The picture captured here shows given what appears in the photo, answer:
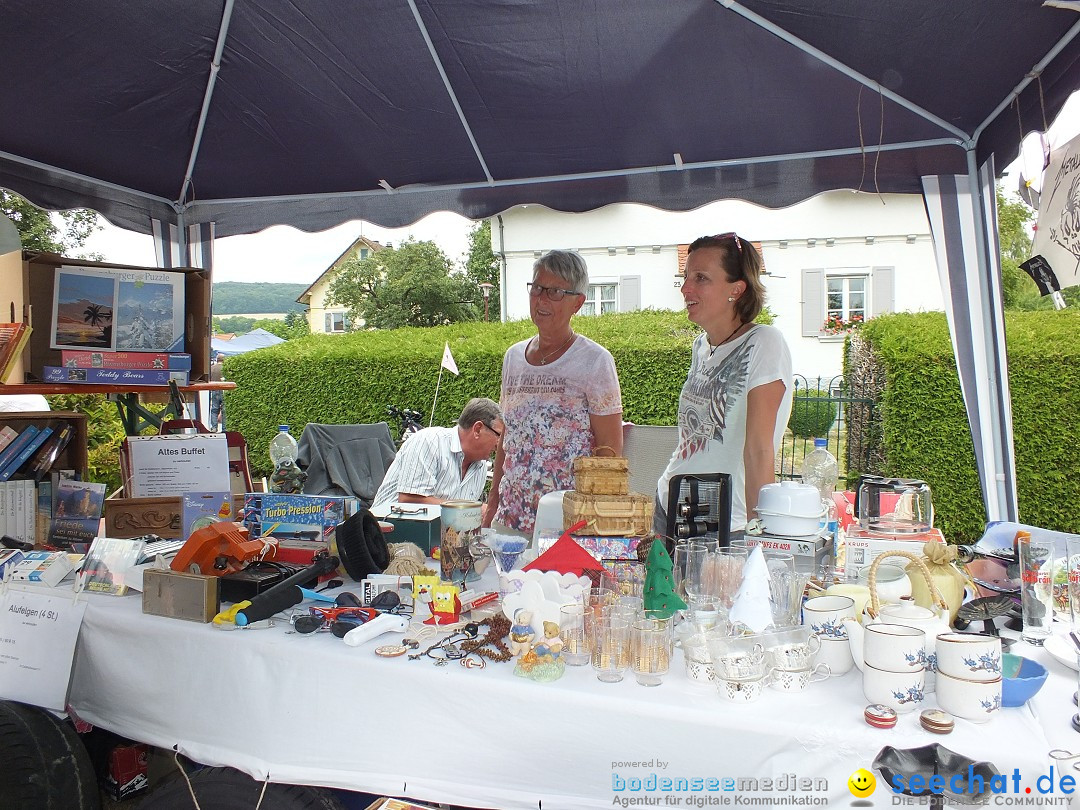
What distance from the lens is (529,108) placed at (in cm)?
308

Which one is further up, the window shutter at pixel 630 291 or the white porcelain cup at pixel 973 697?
the window shutter at pixel 630 291

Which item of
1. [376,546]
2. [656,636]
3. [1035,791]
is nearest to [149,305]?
[376,546]

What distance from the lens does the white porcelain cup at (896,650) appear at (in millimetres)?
1176

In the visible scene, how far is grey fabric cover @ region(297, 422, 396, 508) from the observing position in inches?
198

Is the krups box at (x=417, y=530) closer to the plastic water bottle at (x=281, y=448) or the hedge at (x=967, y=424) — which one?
the plastic water bottle at (x=281, y=448)

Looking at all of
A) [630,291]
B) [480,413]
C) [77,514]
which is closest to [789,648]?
[77,514]

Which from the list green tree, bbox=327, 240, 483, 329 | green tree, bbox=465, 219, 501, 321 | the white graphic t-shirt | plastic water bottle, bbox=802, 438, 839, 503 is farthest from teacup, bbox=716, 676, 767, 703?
green tree, bbox=465, 219, 501, 321

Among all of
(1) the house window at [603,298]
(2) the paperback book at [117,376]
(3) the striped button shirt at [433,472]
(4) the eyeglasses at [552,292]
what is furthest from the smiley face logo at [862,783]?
(1) the house window at [603,298]

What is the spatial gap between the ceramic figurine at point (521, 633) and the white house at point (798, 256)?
13576mm

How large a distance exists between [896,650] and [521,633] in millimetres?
667

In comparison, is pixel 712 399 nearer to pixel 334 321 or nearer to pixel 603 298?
pixel 603 298

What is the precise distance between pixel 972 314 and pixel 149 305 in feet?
11.1

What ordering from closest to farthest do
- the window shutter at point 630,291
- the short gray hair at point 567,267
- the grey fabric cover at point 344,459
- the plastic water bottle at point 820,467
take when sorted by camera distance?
1. the plastic water bottle at point 820,467
2. the short gray hair at point 567,267
3. the grey fabric cover at point 344,459
4. the window shutter at point 630,291

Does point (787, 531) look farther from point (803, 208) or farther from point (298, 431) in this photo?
point (803, 208)
